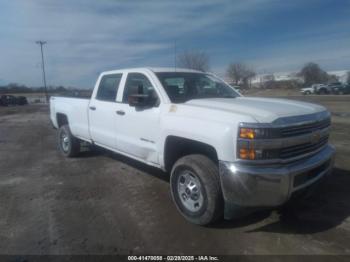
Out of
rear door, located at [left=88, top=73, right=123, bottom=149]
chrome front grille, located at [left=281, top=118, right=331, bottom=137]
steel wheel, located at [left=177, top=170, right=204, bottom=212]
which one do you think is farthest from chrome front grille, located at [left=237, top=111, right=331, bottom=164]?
rear door, located at [left=88, top=73, right=123, bottom=149]

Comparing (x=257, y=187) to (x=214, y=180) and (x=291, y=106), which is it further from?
(x=291, y=106)

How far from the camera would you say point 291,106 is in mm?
3697

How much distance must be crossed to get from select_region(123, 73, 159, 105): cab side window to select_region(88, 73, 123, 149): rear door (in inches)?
11.5

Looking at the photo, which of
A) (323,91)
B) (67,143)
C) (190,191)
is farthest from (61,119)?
(323,91)

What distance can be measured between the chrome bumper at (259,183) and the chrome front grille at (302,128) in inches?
13.3

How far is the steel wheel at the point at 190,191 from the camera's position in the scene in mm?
3674

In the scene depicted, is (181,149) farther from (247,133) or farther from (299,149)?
(299,149)

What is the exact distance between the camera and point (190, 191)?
12.5ft

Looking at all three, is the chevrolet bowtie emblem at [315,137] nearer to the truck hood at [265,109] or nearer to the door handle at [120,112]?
the truck hood at [265,109]

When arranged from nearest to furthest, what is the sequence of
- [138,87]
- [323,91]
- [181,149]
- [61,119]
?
1. [181,149]
2. [138,87]
3. [61,119]
4. [323,91]

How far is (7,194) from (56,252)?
7.56 feet

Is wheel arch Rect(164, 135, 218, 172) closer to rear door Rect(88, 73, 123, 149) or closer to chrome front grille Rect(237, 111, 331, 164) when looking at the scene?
chrome front grille Rect(237, 111, 331, 164)

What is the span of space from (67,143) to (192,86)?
150 inches

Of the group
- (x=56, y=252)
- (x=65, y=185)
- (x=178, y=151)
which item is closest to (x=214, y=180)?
(x=178, y=151)
